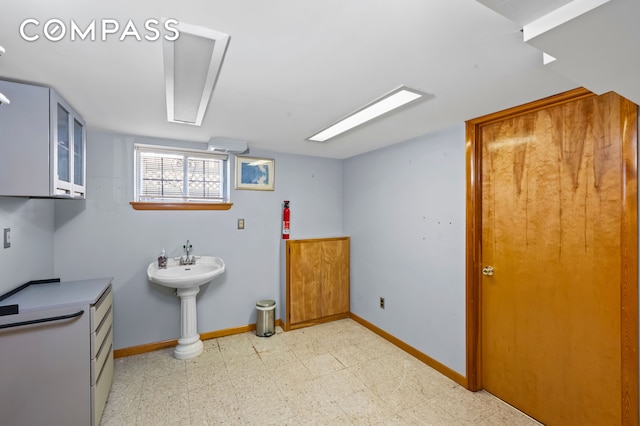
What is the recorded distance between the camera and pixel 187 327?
115 inches

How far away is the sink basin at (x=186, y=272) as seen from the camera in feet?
8.65

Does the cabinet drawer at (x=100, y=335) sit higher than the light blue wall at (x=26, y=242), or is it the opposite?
the light blue wall at (x=26, y=242)

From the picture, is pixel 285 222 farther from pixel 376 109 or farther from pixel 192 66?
pixel 192 66

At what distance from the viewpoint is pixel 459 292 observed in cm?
249

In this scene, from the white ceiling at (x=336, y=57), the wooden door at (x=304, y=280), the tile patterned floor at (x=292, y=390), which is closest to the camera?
the white ceiling at (x=336, y=57)

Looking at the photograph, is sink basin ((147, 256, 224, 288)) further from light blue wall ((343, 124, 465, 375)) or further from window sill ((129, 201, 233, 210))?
light blue wall ((343, 124, 465, 375))

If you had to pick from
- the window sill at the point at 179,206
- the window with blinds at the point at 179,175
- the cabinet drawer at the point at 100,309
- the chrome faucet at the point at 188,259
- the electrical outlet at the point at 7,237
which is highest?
the window with blinds at the point at 179,175

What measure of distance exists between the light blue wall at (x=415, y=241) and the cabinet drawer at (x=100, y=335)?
8.59 ft

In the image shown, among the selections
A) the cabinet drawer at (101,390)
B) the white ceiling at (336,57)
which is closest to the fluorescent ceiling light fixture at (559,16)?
the white ceiling at (336,57)

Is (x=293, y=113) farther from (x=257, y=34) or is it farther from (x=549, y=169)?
(x=549, y=169)

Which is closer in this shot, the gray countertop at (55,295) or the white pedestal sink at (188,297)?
the gray countertop at (55,295)

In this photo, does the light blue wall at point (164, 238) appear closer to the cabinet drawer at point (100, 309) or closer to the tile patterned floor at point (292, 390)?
the tile patterned floor at point (292, 390)

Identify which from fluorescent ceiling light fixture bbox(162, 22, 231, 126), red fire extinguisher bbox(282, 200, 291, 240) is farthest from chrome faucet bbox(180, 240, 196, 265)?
fluorescent ceiling light fixture bbox(162, 22, 231, 126)

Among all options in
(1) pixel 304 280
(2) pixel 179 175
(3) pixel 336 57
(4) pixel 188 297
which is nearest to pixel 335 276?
(1) pixel 304 280
